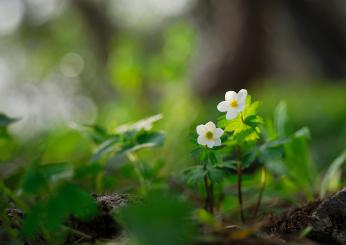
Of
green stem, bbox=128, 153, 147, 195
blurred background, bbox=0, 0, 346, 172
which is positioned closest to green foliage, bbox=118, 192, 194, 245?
blurred background, bbox=0, 0, 346, 172

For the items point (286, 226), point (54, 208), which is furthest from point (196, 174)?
point (54, 208)

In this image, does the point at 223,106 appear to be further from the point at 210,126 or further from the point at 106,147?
the point at 106,147

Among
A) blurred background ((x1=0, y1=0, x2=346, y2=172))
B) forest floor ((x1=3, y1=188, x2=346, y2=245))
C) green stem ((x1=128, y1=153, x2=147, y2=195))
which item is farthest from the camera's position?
blurred background ((x1=0, y1=0, x2=346, y2=172))

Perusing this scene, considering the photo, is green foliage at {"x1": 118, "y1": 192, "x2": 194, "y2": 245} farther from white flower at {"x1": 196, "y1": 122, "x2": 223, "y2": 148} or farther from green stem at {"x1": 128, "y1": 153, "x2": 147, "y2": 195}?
green stem at {"x1": 128, "y1": 153, "x2": 147, "y2": 195}

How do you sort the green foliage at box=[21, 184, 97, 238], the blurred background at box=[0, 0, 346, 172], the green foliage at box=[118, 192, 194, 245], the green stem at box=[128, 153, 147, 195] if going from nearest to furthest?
the green foliage at box=[118, 192, 194, 245], the green foliage at box=[21, 184, 97, 238], the green stem at box=[128, 153, 147, 195], the blurred background at box=[0, 0, 346, 172]

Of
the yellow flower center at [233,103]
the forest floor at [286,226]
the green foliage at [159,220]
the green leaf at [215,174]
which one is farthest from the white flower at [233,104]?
the green foliage at [159,220]

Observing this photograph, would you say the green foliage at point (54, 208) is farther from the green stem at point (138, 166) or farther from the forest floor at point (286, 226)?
the green stem at point (138, 166)
